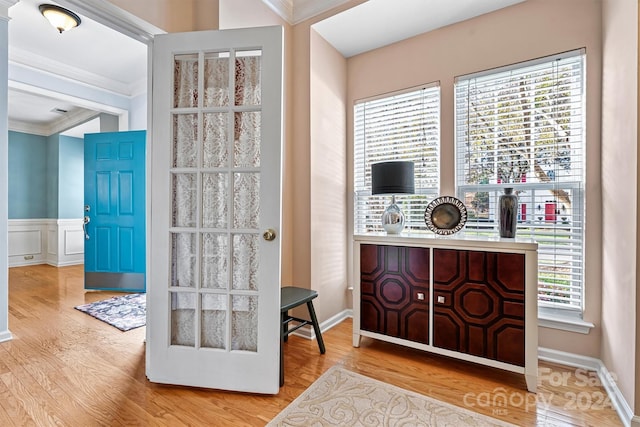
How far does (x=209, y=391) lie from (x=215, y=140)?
146cm

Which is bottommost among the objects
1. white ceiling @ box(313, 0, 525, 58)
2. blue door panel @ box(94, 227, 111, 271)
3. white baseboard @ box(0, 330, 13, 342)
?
white baseboard @ box(0, 330, 13, 342)

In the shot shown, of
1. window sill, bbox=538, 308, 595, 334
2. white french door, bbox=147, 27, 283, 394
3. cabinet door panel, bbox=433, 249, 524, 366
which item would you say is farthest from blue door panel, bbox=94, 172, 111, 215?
window sill, bbox=538, 308, 595, 334

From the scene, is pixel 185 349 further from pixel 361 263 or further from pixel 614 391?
pixel 614 391

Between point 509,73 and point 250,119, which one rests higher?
point 509,73

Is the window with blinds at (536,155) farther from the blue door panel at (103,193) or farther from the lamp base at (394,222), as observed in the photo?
the blue door panel at (103,193)

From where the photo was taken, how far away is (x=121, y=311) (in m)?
3.19

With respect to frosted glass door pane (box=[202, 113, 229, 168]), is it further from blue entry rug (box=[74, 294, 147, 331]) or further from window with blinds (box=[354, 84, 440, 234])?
blue entry rug (box=[74, 294, 147, 331])

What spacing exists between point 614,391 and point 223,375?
216 cm

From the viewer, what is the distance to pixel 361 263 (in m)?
2.39

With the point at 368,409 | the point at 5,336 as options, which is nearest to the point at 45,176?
the point at 5,336

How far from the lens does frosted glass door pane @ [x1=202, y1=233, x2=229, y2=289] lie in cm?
181

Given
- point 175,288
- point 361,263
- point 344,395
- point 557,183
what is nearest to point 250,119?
point 175,288

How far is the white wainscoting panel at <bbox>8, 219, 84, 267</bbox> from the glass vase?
6831mm

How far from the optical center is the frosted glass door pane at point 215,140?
181 centimetres
